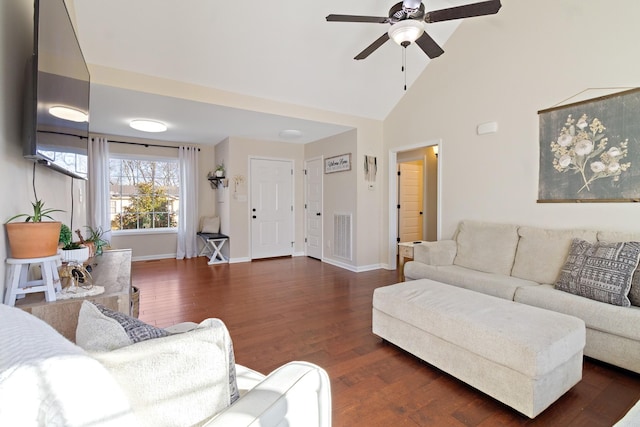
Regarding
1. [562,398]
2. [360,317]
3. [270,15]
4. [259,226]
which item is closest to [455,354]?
[562,398]

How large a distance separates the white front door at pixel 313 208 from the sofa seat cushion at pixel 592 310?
377 centimetres

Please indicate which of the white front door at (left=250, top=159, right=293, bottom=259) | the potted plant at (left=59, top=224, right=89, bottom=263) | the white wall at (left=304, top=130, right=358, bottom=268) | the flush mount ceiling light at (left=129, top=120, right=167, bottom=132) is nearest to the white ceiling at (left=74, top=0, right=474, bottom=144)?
the flush mount ceiling light at (left=129, top=120, right=167, bottom=132)

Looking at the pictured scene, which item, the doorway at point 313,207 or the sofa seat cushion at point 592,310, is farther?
the doorway at point 313,207

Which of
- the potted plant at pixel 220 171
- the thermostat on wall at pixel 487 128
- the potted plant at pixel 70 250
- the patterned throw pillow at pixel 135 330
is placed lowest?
the patterned throw pillow at pixel 135 330

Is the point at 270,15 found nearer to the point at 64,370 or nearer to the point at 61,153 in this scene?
the point at 61,153

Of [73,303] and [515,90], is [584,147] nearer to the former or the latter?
[515,90]

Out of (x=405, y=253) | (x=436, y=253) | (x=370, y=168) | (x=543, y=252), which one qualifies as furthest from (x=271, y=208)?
(x=543, y=252)

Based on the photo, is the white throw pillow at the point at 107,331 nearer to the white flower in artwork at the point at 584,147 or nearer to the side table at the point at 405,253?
the side table at the point at 405,253

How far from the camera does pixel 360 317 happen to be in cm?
289

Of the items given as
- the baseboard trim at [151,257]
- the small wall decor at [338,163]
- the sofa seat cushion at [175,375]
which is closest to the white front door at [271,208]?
the small wall decor at [338,163]

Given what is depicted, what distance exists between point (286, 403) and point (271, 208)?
5148mm

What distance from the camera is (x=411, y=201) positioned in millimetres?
6410

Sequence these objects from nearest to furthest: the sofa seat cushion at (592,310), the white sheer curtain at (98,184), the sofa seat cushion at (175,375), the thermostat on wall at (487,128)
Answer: the sofa seat cushion at (175,375) → the sofa seat cushion at (592,310) → the thermostat on wall at (487,128) → the white sheer curtain at (98,184)

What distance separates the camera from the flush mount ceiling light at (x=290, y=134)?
16.2 feet
